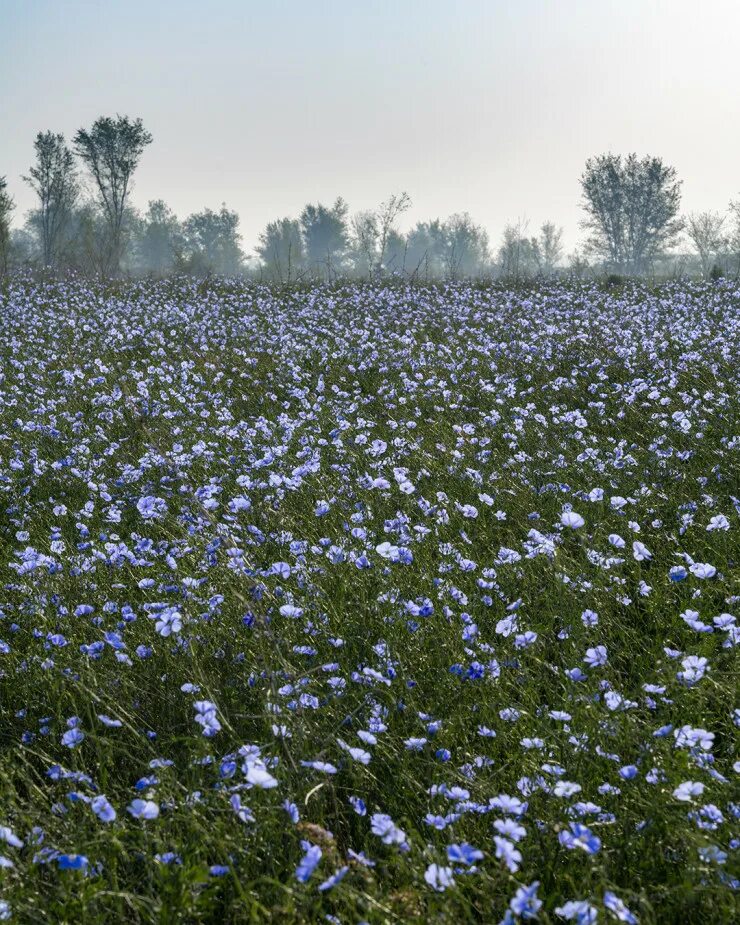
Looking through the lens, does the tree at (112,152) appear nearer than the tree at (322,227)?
Yes

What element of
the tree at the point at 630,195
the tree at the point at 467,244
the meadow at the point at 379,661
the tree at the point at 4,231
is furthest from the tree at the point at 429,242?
the meadow at the point at 379,661

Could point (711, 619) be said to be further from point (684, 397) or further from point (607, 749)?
point (684, 397)

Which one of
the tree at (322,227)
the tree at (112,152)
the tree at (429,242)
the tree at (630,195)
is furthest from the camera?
the tree at (429,242)

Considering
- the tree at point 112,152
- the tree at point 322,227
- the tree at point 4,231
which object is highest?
the tree at point 322,227

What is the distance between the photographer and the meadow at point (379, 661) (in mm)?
2037

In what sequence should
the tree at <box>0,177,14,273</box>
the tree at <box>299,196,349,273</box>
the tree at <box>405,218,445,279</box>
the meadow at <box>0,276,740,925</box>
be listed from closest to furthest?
1. the meadow at <box>0,276,740,925</box>
2. the tree at <box>0,177,14,273</box>
3. the tree at <box>299,196,349,273</box>
4. the tree at <box>405,218,445,279</box>

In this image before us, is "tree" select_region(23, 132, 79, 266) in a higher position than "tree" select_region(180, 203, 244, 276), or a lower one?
lower

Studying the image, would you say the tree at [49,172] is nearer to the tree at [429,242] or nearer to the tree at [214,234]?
the tree at [214,234]

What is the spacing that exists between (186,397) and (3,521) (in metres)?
2.88

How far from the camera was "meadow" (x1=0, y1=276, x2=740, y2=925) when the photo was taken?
2.04 metres

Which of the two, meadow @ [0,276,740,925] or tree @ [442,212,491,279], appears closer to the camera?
meadow @ [0,276,740,925]

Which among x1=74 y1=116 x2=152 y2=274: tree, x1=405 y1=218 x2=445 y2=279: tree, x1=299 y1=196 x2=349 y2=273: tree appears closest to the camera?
x1=74 y1=116 x2=152 y2=274: tree

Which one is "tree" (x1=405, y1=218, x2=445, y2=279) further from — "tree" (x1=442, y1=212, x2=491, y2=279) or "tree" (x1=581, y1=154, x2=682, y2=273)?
"tree" (x1=581, y1=154, x2=682, y2=273)

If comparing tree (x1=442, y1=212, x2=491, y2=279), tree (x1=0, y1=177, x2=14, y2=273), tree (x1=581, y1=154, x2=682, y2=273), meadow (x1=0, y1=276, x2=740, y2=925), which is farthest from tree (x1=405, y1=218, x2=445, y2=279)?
meadow (x1=0, y1=276, x2=740, y2=925)
